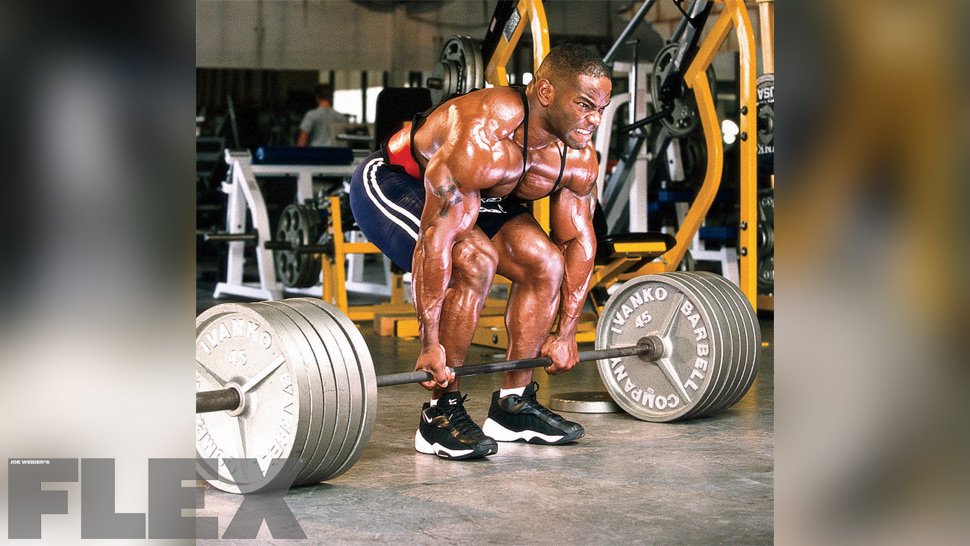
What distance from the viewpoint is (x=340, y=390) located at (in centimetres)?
207

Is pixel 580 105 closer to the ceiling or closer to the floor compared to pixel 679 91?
closer to the floor

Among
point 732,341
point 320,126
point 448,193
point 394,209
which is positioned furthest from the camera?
point 320,126

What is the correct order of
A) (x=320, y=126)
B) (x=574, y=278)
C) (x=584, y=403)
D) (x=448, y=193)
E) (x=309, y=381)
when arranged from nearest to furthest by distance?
(x=309, y=381), (x=448, y=193), (x=574, y=278), (x=584, y=403), (x=320, y=126)

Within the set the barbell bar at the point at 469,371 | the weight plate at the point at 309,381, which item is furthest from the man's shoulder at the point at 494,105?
the weight plate at the point at 309,381

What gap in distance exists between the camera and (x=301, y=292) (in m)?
7.02

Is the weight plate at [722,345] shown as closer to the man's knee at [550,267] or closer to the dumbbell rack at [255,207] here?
the man's knee at [550,267]

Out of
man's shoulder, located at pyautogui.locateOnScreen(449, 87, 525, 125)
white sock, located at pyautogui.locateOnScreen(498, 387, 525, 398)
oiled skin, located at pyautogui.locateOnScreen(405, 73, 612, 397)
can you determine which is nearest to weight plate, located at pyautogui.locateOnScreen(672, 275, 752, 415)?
oiled skin, located at pyautogui.locateOnScreen(405, 73, 612, 397)

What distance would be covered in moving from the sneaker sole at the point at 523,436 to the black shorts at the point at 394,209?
50 cm

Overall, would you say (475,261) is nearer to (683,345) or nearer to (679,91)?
(683,345)

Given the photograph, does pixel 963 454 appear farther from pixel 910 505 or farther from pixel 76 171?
pixel 76 171

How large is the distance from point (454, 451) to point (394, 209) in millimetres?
640

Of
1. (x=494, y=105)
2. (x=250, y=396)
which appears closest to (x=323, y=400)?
(x=250, y=396)

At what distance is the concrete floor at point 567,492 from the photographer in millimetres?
1896

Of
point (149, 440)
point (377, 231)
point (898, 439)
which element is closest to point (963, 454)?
point (898, 439)
